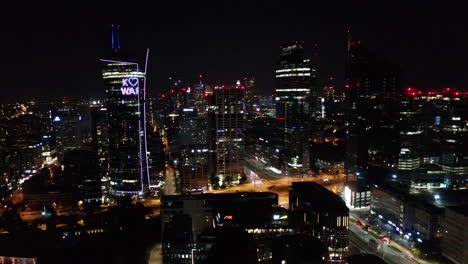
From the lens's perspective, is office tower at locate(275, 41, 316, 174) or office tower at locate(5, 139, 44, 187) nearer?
office tower at locate(5, 139, 44, 187)

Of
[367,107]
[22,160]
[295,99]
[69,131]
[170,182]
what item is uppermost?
[295,99]

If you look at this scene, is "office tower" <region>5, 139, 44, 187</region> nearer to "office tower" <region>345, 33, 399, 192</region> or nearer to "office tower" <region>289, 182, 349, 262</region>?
"office tower" <region>289, 182, 349, 262</region>

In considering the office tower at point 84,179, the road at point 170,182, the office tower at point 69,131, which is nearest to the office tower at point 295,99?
the road at point 170,182

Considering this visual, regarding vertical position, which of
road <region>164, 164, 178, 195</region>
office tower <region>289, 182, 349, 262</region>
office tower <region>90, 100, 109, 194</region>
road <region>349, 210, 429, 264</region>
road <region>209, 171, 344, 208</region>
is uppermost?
office tower <region>90, 100, 109, 194</region>

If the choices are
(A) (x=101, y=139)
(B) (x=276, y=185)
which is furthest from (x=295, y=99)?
(A) (x=101, y=139)

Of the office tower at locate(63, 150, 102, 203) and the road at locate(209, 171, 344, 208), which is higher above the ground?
the office tower at locate(63, 150, 102, 203)

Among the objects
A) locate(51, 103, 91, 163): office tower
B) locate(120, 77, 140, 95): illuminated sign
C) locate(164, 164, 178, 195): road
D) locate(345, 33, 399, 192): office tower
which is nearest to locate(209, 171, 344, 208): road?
locate(345, 33, 399, 192): office tower

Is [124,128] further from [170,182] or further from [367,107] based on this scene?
[367,107]

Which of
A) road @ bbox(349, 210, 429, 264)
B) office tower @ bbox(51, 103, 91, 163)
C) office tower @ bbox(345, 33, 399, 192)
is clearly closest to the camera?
road @ bbox(349, 210, 429, 264)
